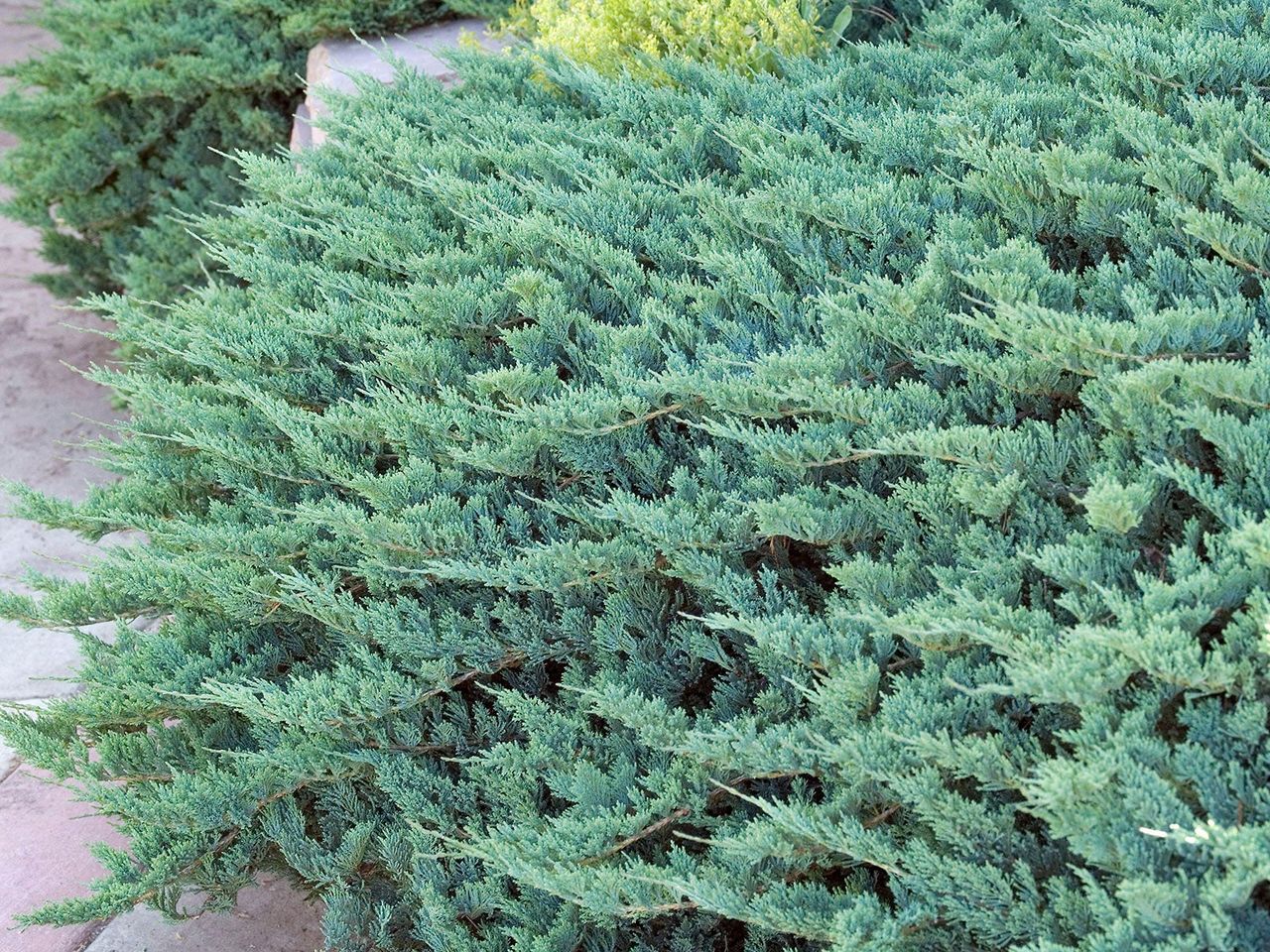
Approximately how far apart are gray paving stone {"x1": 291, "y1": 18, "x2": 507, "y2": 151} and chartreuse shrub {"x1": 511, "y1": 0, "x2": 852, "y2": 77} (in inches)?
33.0

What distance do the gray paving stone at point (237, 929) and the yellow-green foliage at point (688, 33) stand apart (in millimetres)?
2119

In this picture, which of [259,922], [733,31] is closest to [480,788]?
[259,922]

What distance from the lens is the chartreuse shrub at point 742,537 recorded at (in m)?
1.54

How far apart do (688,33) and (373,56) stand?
1.52 metres

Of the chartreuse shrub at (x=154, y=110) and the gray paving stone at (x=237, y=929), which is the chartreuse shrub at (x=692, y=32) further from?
the gray paving stone at (x=237, y=929)

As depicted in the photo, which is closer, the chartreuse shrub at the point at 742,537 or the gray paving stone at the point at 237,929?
the chartreuse shrub at the point at 742,537

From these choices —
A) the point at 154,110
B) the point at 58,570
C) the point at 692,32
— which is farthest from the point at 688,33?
the point at 58,570

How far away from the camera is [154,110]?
464 cm

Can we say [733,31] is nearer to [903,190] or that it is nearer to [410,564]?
[903,190]

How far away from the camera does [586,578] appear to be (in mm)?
1998

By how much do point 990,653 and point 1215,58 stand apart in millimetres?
1363

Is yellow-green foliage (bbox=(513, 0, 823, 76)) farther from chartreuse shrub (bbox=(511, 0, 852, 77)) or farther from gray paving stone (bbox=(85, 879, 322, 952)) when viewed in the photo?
gray paving stone (bbox=(85, 879, 322, 952))

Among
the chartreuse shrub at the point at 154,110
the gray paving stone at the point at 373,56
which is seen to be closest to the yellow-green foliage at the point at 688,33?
the gray paving stone at the point at 373,56

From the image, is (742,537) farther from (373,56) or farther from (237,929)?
(373,56)
